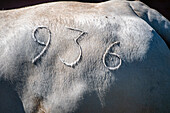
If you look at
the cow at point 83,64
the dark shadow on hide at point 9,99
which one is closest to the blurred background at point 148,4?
the cow at point 83,64

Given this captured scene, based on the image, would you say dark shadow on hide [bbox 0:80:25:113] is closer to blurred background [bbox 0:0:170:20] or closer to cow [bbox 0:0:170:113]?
cow [bbox 0:0:170:113]

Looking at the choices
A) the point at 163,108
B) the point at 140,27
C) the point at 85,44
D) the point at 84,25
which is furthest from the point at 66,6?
the point at 163,108

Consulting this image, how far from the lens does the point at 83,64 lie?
1.48m

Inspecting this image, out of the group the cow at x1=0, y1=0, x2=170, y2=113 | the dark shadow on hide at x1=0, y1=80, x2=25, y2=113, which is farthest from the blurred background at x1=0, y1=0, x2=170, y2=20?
the dark shadow on hide at x1=0, y1=80, x2=25, y2=113

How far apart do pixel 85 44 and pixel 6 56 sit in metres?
0.46

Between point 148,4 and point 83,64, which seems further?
point 148,4

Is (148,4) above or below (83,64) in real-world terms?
below

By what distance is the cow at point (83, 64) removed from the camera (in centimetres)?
144

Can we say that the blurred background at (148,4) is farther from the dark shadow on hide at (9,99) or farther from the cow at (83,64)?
the dark shadow on hide at (9,99)

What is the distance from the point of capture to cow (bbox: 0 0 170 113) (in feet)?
4.72

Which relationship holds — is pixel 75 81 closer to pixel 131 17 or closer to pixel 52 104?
pixel 52 104

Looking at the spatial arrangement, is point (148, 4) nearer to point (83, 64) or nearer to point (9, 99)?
point (83, 64)

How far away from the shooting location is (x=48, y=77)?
1.50 m

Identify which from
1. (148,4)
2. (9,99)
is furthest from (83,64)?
(148,4)
